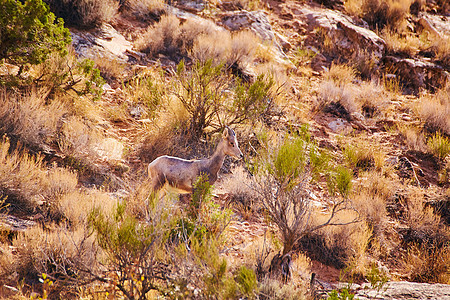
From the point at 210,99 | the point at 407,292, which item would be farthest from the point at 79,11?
the point at 407,292

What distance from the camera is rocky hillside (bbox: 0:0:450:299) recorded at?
4004 millimetres

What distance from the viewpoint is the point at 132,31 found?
11.1m

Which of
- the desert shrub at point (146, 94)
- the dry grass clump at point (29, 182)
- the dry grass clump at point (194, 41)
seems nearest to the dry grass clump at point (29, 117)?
the dry grass clump at point (29, 182)

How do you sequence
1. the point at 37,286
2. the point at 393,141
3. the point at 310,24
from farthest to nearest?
the point at 310,24 < the point at 393,141 < the point at 37,286

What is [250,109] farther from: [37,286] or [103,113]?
[37,286]

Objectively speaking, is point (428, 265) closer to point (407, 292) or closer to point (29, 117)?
point (407, 292)

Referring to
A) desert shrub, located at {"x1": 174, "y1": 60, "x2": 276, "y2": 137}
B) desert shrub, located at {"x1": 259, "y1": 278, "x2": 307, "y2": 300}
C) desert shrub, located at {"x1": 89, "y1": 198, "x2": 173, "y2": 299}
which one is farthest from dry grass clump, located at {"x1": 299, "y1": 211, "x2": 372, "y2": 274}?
desert shrub, located at {"x1": 174, "y1": 60, "x2": 276, "y2": 137}

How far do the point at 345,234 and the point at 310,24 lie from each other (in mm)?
9734

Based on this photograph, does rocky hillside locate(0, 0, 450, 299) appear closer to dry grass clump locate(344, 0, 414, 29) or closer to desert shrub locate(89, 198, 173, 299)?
desert shrub locate(89, 198, 173, 299)

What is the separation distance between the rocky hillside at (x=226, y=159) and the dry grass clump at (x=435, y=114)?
0.05 m

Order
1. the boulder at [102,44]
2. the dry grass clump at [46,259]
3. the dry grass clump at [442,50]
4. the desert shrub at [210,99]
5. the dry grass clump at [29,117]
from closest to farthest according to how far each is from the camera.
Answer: the dry grass clump at [46,259], the dry grass clump at [29,117], the desert shrub at [210,99], the boulder at [102,44], the dry grass clump at [442,50]

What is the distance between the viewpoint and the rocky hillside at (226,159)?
13.1 feet

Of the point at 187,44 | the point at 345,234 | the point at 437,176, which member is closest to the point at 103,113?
the point at 187,44

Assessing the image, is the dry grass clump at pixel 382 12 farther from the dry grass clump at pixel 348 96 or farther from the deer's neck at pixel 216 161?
the deer's neck at pixel 216 161
